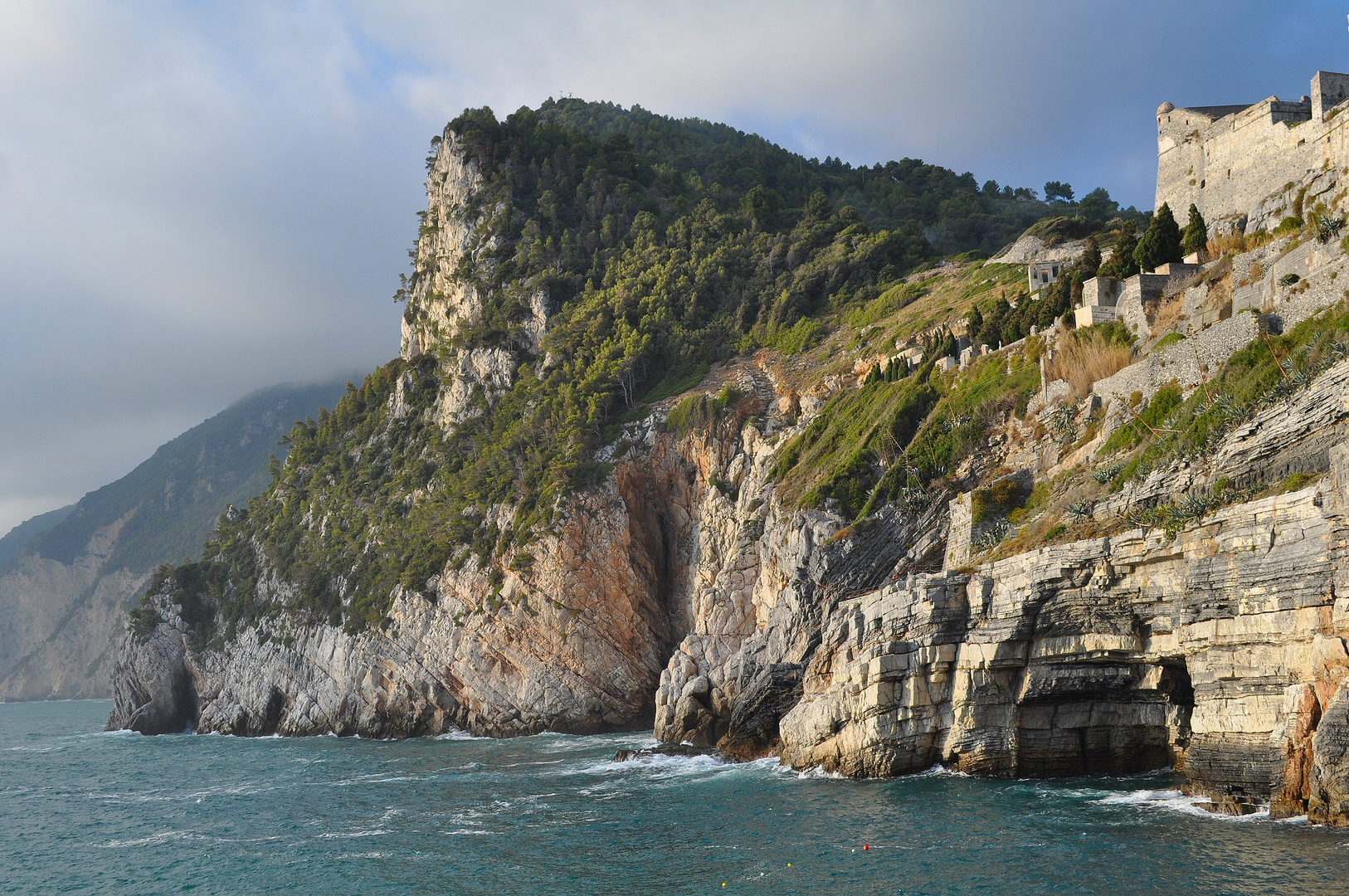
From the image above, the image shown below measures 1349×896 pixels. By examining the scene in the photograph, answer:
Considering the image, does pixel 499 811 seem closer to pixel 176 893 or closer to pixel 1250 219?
pixel 176 893

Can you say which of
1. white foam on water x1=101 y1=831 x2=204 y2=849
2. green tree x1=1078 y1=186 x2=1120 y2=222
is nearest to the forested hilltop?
green tree x1=1078 y1=186 x2=1120 y2=222

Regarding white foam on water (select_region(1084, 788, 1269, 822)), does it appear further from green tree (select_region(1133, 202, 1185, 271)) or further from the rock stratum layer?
green tree (select_region(1133, 202, 1185, 271))

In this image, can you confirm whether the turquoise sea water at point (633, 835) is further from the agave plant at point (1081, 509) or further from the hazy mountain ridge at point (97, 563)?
the hazy mountain ridge at point (97, 563)

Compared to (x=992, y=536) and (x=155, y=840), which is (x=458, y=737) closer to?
(x=155, y=840)

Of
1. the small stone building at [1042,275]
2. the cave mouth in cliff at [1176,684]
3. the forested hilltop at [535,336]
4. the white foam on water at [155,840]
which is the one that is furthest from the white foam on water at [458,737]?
the small stone building at [1042,275]

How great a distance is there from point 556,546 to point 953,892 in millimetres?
38676

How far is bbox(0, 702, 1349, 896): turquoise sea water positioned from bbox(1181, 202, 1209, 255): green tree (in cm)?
2210

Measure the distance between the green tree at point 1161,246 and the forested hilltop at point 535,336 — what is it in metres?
11.4

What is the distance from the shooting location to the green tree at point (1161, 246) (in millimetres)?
37875

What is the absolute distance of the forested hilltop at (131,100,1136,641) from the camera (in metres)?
64.1

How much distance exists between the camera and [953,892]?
19562 millimetres

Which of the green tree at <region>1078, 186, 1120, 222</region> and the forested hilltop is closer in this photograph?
the forested hilltop

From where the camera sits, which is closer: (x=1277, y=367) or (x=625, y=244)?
(x=1277, y=367)

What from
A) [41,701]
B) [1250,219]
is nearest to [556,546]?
[1250,219]
